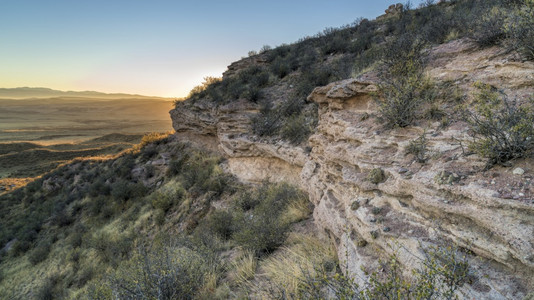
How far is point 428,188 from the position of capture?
2.65m

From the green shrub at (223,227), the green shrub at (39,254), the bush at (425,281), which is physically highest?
the bush at (425,281)

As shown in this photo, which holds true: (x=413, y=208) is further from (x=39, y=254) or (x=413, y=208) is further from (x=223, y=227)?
(x=39, y=254)

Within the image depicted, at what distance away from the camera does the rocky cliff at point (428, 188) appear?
194cm

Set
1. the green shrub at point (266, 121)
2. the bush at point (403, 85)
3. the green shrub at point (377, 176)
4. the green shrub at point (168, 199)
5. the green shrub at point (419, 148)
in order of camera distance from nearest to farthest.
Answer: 1. the green shrub at point (419, 148)
2. the green shrub at point (377, 176)
3. the bush at point (403, 85)
4. the green shrub at point (266, 121)
5. the green shrub at point (168, 199)

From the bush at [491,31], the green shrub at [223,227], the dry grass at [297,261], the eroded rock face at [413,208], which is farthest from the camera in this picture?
the green shrub at [223,227]

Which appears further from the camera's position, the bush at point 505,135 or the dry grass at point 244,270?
the dry grass at point 244,270

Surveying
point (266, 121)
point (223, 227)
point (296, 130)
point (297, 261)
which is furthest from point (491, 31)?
point (223, 227)

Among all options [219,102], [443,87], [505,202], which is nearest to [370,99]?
[443,87]

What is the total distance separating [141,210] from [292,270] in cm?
905

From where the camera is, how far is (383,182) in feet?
10.8

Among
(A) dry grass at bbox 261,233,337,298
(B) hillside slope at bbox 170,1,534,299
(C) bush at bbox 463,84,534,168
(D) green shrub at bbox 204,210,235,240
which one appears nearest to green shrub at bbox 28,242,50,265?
(D) green shrub at bbox 204,210,235,240

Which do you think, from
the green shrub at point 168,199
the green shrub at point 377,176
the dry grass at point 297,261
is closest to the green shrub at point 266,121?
the green shrub at point 168,199

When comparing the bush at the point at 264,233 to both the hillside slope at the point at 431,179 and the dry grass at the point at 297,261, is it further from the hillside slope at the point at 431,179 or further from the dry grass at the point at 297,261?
the hillside slope at the point at 431,179

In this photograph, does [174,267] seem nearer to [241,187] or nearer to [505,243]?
[505,243]
